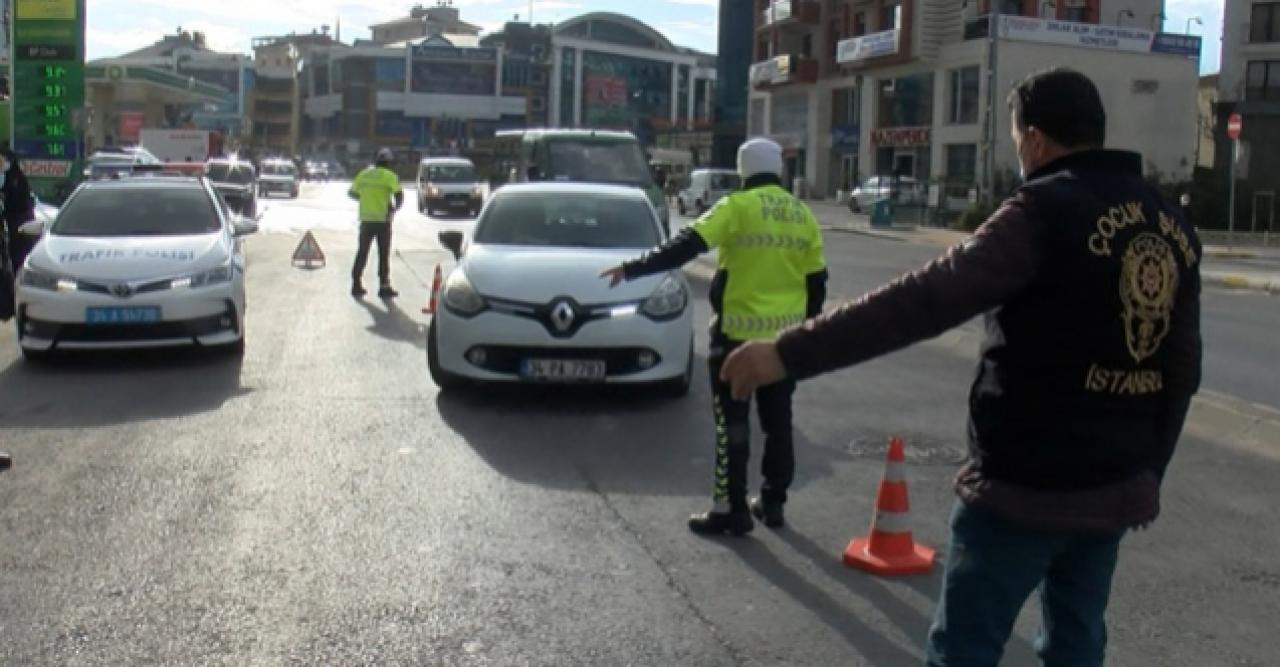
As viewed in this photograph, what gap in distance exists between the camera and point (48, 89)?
28.1 metres

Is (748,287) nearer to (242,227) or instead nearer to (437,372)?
(437,372)

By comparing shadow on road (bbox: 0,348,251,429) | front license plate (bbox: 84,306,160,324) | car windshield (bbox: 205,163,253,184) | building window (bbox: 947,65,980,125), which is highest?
building window (bbox: 947,65,980,125)

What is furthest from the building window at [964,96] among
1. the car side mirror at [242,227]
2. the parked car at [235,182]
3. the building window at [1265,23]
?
the car side mirror at [242,227]

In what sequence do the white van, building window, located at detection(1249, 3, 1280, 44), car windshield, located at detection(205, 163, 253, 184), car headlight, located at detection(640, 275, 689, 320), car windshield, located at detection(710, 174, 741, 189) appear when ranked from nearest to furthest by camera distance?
car headlight, located at detection(640, 275, 689, 320), car windshield, located at detection(205, 163, 253, 184), the white van, car windshield, located at detection(710, 174, 741, 189), building window, located at detection(1249, 3, 1280, 44)

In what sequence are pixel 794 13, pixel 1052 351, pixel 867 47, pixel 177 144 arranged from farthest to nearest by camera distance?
pixel 794 13 < pixel 867 47 < pixel 177 144 < pixel 1052 351

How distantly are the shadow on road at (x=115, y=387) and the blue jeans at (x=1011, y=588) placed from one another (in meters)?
7.00

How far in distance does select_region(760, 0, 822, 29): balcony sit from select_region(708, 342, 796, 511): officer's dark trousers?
6377 centimetres

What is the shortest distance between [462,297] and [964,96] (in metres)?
48.6

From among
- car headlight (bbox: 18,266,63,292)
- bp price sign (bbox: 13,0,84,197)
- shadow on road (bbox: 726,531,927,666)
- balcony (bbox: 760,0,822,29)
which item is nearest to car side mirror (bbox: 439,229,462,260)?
car headlight (bbox: 18,266,63,292)

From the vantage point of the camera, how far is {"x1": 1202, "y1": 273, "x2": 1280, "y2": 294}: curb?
23.6m

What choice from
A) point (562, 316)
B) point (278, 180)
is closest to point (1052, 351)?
point (562, 316)

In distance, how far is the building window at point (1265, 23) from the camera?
65312 mm

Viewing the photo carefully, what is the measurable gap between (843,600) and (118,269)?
7.32 meters

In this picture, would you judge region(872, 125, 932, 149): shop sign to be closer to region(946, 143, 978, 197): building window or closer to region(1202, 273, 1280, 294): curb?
region(946, 143, 978, 197): building window
